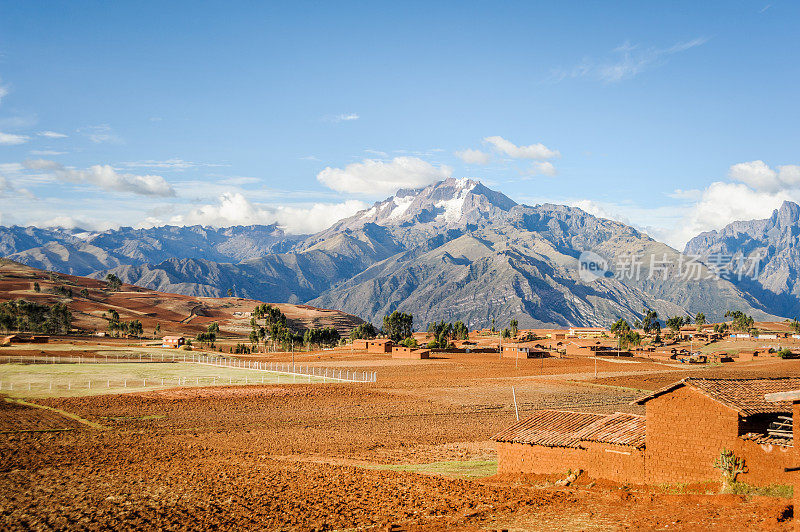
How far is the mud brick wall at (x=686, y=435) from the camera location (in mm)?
23719

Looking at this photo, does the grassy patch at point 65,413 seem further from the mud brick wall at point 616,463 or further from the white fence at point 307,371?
the white fence at point 307,371

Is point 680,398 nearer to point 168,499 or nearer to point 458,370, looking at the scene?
point 168,499

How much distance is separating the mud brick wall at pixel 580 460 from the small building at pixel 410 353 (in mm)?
96346

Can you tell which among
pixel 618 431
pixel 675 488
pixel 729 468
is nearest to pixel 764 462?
pixel 729 468

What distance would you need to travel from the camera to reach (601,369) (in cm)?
11006

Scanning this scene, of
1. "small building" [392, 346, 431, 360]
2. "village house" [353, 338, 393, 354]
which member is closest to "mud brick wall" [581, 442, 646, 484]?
"small building" [392, 346, 431, 360]

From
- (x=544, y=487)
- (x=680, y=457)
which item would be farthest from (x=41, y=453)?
(x=680, y=457)

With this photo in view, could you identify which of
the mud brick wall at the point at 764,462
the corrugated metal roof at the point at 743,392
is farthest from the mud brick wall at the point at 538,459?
the mud brick wall at the point at 764,462

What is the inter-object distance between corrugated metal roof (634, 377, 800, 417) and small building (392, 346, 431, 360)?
334ft

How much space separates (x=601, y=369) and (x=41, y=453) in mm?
94093

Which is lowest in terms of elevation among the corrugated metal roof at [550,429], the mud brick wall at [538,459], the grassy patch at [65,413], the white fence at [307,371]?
the white fence at [307,371]

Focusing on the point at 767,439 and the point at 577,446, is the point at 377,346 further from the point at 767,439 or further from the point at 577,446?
the point at 767,439

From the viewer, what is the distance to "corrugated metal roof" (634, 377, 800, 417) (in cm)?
2330

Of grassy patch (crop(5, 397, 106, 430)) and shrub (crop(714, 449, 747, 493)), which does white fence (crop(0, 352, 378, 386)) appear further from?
shrub (crop(714, 449, 747, 493))
